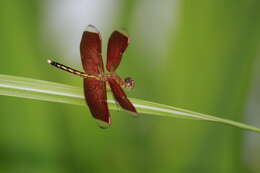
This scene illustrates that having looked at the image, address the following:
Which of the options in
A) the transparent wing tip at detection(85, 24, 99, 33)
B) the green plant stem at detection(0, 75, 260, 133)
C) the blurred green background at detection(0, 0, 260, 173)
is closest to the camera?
the green plant stem at detection(0, 75, 260, 133)

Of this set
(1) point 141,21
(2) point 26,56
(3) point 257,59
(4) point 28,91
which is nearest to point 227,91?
(3) point 257,59

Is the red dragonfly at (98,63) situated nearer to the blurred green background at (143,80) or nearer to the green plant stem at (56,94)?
the green plant stem at (56,94)

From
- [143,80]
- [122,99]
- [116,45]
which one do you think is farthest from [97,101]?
[143,80]

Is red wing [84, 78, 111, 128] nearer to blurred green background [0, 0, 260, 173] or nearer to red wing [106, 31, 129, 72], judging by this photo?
red wing [106, 31, 129, 72]

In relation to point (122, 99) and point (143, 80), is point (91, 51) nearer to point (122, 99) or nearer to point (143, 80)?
point (122, 99)

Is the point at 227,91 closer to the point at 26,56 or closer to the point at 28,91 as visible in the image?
the point at 26,56

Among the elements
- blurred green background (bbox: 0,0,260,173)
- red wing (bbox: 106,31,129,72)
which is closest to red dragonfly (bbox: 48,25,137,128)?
red wing (bbox: 106,31,129,72)
